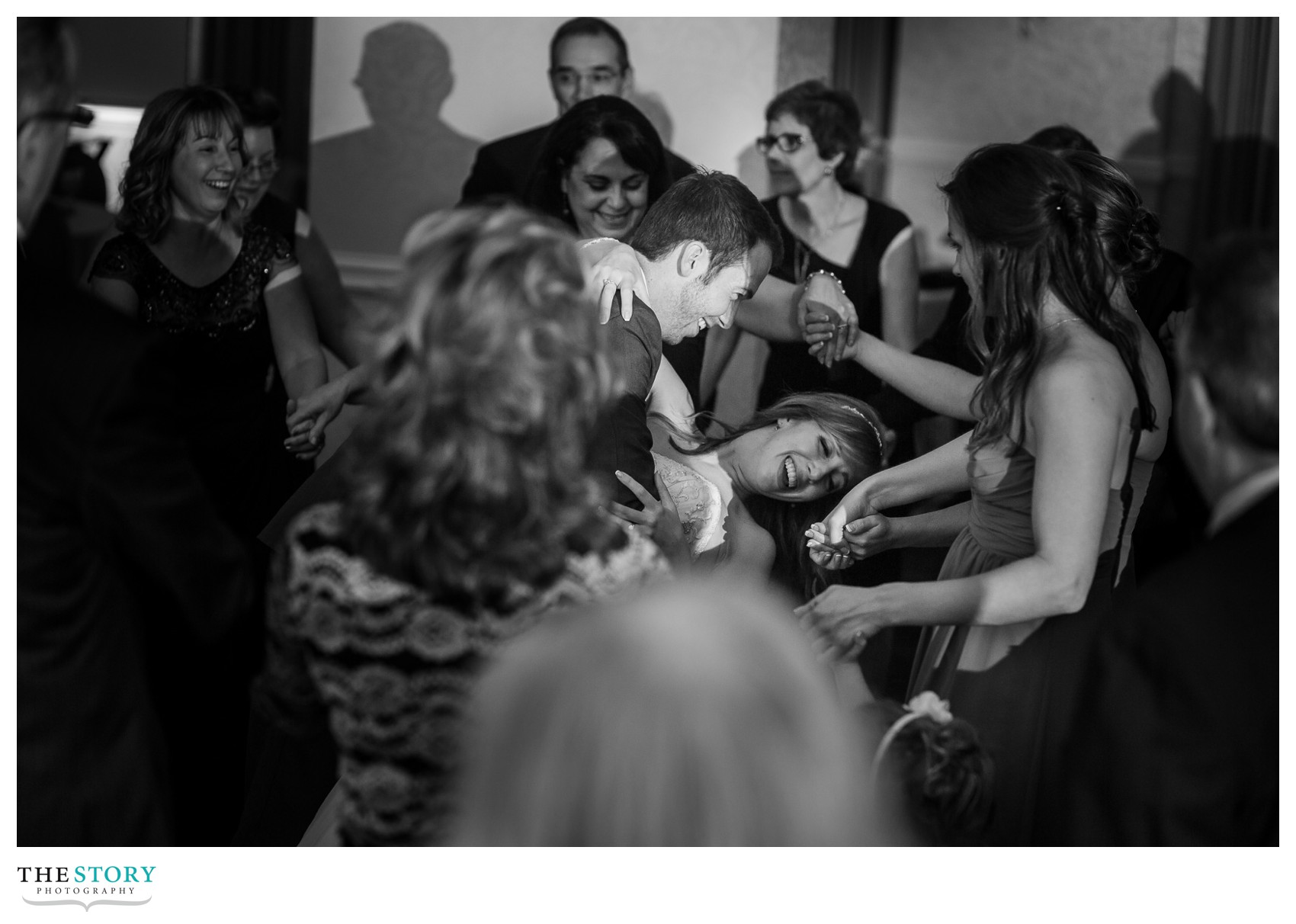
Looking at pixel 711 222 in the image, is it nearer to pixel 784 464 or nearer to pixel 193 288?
pixel 784 464

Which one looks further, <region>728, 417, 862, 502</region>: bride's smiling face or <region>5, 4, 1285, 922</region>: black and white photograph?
<region>728, 417, 862, 502</region>: bride's smiling face

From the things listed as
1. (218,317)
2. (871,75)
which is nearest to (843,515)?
(218,317)

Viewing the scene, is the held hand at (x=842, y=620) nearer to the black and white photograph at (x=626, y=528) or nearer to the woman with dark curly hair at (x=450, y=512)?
the black and white photograph at (x=626, y=528)

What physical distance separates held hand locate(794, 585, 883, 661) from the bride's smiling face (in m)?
Result: 0.55

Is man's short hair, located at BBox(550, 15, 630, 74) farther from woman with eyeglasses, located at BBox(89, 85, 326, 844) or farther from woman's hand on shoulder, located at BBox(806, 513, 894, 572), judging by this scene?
woman's hand on shoulder, located at BBox(806, 513, 894, 572)

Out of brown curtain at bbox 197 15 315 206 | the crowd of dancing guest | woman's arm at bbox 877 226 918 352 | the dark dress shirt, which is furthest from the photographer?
brown curtain at bbox 197 15 315 206

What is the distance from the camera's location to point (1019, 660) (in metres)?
2.27

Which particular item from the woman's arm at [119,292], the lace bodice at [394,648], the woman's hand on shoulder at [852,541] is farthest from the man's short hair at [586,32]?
the lace bodice at [394,648]

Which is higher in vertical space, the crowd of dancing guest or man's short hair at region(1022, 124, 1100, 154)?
man's short hair at region(1022, 124, 1100, 154)

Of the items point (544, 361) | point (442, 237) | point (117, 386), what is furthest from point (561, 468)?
point (117, 386)

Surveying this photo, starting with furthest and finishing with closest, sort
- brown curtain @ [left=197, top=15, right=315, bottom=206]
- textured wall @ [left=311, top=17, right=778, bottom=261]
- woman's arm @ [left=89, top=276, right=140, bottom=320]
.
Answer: textured wall @ [left=311, top=17, right=778, bottom=261], brown curtain @ [left=197, top=15, right=315, bottom=206], woman's arm @ [left=89, top=276, right=140, bottom=320]

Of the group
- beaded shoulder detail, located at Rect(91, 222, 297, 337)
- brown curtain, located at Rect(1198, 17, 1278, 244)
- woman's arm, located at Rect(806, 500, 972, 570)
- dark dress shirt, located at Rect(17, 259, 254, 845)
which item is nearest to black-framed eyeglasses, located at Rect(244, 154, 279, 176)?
beaded shoulder detail, located at Rect(91, 222, 297, 337)

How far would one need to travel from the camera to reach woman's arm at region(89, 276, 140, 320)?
102 inches
